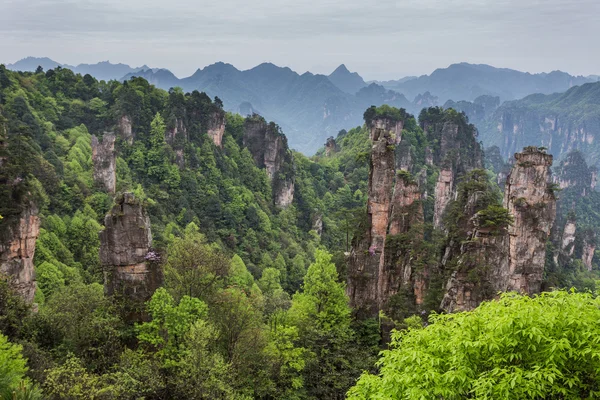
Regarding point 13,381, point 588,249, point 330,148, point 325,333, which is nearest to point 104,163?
point 325,333

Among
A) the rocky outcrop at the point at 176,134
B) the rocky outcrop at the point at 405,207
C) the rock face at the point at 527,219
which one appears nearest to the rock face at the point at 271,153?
the rocky outcrop at the point at 176,134

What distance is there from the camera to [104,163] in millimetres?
61312

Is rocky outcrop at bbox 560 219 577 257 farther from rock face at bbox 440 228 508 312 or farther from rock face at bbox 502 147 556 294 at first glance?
rock face at bbox 440 228 508 312

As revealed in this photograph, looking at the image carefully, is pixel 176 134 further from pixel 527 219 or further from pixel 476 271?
pixel 476 271

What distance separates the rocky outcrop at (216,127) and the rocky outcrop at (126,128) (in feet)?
48.6

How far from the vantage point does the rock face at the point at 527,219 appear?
39750 mm

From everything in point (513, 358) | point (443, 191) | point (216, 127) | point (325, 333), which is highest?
point (216, 127)

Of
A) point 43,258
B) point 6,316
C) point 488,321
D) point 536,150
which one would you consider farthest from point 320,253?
point 43,258

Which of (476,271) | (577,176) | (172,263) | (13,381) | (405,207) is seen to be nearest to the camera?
(13,381)

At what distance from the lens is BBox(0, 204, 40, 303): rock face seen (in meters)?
29.1

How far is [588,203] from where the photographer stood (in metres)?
161

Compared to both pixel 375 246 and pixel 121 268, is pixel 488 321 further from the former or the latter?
pixel 375 246

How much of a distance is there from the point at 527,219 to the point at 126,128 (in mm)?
62630

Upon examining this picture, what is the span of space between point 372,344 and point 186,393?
14.4 meters
